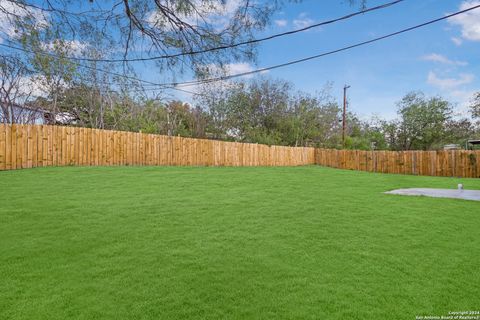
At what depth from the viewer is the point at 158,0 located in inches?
112

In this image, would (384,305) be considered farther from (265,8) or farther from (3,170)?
(3,170)

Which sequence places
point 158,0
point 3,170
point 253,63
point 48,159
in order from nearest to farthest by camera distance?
point 158,0 < point 253,63 < point 3,170 < point 48,159

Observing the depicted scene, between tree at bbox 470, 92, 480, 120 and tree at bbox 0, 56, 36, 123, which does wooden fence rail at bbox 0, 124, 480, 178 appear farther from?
tree at bbox 470, 92, 480, 120

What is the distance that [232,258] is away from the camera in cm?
257

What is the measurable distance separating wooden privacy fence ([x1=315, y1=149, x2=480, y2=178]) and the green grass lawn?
9568 mm

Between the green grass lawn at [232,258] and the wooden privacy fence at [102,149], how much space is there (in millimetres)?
3841

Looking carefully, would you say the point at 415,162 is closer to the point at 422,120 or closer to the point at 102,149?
the point at 422,120

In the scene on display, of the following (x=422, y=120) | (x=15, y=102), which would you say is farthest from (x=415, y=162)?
(x=15, y=102)

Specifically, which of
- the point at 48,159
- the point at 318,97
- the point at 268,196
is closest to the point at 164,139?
the point at 48,159

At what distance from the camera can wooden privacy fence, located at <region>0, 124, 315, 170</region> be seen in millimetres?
8180

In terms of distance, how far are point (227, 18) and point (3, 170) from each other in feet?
25.3

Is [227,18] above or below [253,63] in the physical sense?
above

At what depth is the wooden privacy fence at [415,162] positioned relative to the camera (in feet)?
41.5

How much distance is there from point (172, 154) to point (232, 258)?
9.60m
